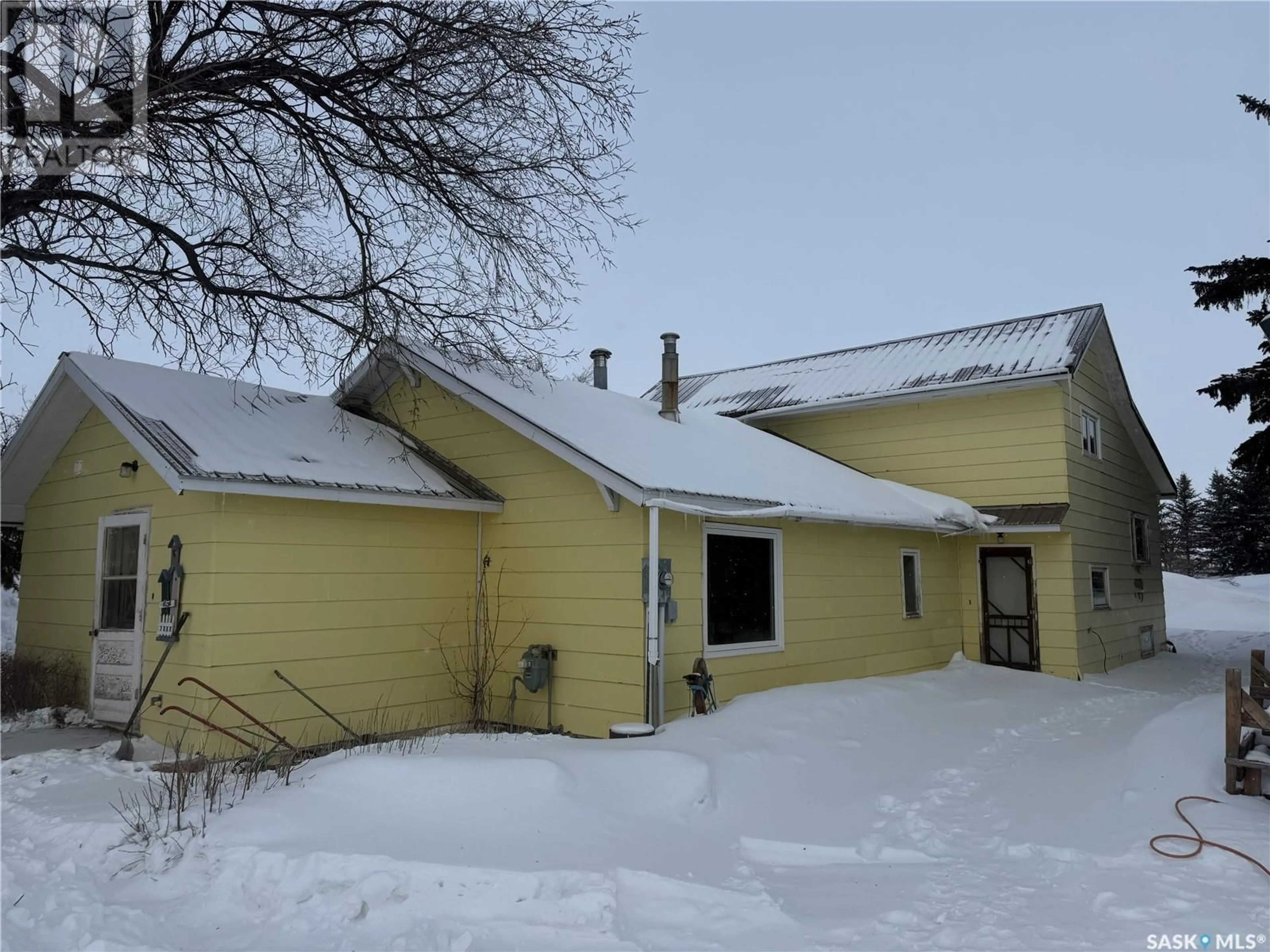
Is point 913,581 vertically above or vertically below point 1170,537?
below

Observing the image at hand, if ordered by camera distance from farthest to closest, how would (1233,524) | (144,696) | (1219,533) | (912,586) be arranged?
(1219,533), (1233,524), (912,586), (144,696)

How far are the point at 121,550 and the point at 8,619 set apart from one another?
15660 millimetres

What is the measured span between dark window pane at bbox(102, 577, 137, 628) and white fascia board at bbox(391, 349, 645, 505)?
12.3 feet

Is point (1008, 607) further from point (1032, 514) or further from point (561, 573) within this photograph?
point (561, 573)

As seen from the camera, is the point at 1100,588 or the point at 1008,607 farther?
the point at 1100,588

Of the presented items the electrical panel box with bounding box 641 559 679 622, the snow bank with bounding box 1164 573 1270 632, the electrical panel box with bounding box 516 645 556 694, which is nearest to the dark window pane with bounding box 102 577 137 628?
the electrical panel box with bounding box 516 645 556 694

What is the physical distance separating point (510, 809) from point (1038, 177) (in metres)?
16.0

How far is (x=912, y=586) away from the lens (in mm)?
12570

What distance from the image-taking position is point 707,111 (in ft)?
41.0

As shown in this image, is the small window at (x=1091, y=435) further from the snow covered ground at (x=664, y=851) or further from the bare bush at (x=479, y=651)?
the bare bush at (x=479, y=651)

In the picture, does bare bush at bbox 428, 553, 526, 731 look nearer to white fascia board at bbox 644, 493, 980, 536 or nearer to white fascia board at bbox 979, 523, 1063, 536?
white fascia board at bbox 644, 493, 980, 536

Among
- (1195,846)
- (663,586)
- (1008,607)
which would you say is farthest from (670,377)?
(1195,846)

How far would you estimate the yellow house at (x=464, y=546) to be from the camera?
7.73 meters

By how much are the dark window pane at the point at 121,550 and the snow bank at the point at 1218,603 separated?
87.6ft
